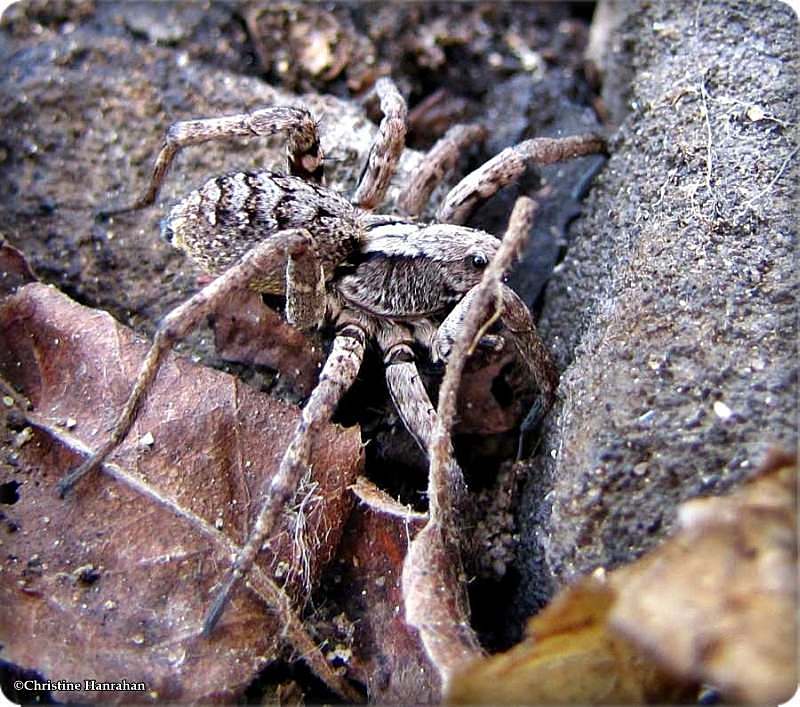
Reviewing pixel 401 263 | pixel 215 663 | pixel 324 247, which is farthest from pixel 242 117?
pixel 215 663

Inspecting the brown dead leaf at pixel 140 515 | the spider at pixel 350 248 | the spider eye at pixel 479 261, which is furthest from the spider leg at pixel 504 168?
the brown dead leaf at pixel 140 515

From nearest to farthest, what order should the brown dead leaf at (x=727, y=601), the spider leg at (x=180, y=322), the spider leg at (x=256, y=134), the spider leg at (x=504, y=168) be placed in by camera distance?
the brown dead leaf at (x=727, y=601) < the spider leg at (x=180, y=322) < the spider leg at (x=256, y=134) < the spider leg at (x=504, y=168)

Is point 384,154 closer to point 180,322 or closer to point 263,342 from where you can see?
point 263,342

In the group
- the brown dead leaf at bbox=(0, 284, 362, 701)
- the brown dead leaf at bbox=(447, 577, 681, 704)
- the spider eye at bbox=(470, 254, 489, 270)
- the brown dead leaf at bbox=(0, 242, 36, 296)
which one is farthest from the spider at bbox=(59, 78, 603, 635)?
the brown dead leaf at bbox=(447, 577, 681, 704)

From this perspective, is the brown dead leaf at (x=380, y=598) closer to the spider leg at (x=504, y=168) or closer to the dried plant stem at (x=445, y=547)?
the dried plant stem at (x=445, y=547)

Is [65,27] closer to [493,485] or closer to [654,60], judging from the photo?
[654,60]
